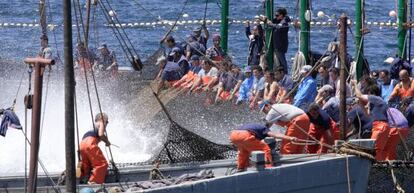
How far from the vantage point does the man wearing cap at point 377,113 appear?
84.9 ft

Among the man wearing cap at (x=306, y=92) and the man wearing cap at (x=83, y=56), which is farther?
the man wearing cap at (x=83, y=56)

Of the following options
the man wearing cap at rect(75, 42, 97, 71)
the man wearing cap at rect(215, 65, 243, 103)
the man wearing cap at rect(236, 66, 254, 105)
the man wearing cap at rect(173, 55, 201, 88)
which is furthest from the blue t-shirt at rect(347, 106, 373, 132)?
the man wearing cap at rect(173, 55, 201, 88)

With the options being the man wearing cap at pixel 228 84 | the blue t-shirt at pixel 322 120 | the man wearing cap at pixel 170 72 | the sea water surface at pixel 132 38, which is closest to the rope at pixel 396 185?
the blue t-shirt at pixel 322 120

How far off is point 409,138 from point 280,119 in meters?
2.32

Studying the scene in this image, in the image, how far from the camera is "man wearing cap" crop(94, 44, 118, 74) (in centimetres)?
3738

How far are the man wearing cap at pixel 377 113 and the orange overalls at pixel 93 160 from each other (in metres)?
4.09

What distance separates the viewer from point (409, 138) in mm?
26688

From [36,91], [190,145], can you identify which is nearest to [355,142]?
[190,145]

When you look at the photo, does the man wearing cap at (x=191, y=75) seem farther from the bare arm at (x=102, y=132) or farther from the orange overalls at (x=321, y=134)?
the bare arm at (x=102, y=132)

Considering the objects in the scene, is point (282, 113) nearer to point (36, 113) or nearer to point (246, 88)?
point (36, 113)

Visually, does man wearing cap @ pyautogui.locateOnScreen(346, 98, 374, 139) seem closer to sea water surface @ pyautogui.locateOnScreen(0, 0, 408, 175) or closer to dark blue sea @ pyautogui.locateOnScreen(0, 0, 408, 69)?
sea water surface @ pyautogui.locateOnScreen(0, 0, 408, 175)

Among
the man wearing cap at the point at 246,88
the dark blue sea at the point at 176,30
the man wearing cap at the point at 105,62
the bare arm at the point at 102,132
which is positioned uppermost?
the bare arm at the point at 102,132

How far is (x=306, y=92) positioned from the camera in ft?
93.7

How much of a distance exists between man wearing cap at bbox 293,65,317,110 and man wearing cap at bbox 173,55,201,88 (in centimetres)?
500
